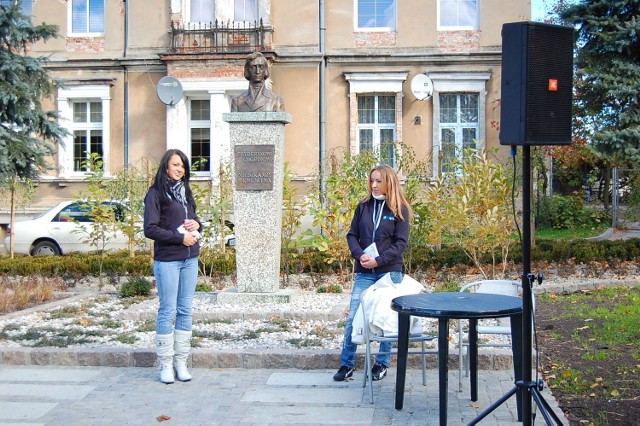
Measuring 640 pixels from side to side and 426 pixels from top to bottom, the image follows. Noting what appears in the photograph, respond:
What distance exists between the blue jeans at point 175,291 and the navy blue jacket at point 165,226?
0.07 meters

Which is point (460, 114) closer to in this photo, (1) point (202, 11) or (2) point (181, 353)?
(1) point (202, 11)

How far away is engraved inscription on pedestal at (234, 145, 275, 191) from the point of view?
1084cm

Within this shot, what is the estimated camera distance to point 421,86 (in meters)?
23.0

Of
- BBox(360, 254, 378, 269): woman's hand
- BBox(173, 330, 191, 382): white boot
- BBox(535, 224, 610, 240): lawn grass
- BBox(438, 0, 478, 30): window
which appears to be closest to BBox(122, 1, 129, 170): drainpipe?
BBox(438, 0, 478, 30): window

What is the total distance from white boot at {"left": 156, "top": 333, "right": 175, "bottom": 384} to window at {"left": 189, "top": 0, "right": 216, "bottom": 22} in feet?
60.1

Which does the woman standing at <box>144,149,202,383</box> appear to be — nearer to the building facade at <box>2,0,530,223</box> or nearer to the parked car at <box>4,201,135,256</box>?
the parked car at <box>4,201,135,256</box>

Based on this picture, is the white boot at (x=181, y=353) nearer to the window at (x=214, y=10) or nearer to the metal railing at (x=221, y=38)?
the metal railing at (x=221, y=38)

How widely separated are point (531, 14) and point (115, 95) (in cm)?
1237

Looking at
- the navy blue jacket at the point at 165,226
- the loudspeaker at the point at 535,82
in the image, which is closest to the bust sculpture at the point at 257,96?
the navy blue jacket at the point at 165,226

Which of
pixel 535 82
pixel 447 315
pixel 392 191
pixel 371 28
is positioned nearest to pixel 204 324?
pixel 392 191

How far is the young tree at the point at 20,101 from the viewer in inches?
482

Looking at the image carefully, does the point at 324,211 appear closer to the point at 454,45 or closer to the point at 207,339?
the point at 207,339

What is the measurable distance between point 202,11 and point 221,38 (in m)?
1.36

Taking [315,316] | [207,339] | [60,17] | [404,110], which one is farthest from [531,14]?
[207,339]
